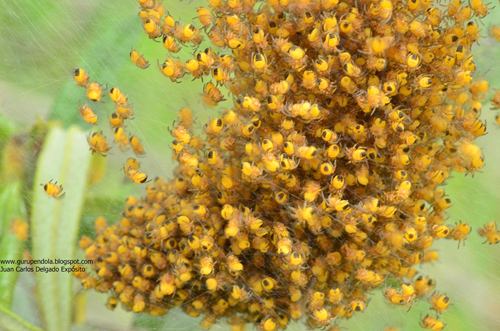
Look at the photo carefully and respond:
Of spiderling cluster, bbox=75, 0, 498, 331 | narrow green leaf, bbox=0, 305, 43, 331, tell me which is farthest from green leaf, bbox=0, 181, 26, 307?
spiderling cluster, bbox=75, 0, 498, 331

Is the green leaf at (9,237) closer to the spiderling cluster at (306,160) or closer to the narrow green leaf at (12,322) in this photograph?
the narrow green leaf at (12,322)

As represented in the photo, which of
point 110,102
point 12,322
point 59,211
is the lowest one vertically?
point 12,322

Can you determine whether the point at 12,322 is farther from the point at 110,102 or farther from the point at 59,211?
the point at 110,102

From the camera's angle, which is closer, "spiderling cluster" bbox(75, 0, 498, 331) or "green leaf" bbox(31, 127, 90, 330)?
"spiderling cluster" bbox(75, 0, 498, 331)

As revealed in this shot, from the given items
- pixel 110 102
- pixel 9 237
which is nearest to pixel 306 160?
pixel 110 102

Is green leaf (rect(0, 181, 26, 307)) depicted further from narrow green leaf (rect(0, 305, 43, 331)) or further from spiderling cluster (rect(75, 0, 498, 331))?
spiderling cluster (rect(75, 0, 498, 331))

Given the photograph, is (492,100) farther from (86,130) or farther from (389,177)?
(86,130)
